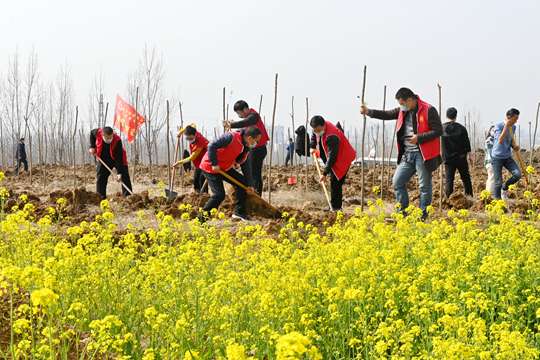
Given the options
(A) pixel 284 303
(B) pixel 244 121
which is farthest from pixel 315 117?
(A) pixel 284 303

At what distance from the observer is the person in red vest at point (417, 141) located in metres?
6.58

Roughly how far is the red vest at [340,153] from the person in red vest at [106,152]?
3342 millimetres

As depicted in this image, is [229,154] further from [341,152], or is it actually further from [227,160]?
[341,152]

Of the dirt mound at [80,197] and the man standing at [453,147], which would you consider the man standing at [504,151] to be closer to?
the man standing at [453,147]

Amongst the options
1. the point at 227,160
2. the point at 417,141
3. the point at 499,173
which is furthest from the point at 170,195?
the point at 499,173

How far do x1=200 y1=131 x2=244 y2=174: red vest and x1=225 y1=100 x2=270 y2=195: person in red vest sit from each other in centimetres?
47

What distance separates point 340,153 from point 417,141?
149 centimetres

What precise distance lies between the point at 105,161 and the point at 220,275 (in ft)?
19.5

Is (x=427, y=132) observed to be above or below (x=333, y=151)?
above

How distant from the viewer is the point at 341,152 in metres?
7.87

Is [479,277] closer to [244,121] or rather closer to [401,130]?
[401,130]

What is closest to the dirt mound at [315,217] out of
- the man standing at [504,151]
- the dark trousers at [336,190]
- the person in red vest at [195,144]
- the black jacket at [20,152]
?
the dark trousers at [336,190]

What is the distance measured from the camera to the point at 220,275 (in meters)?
3.84

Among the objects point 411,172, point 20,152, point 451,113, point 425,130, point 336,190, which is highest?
point 451,113
